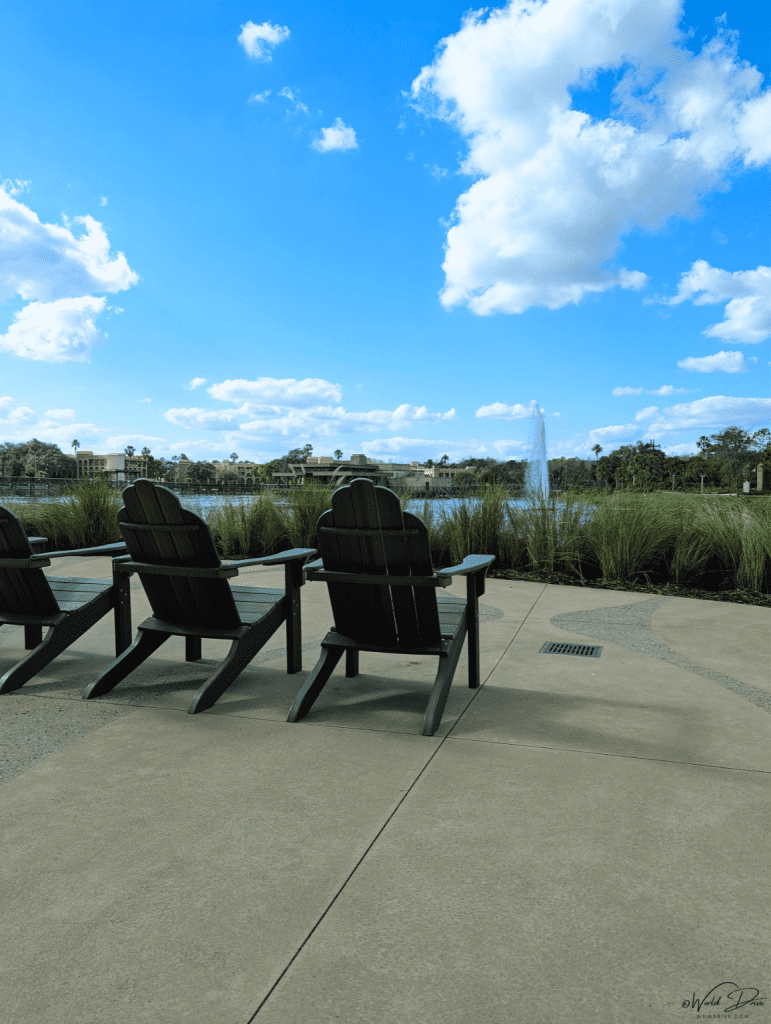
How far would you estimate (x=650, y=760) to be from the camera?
2.59m

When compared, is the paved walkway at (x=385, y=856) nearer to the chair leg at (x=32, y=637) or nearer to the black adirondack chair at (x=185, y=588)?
the black adirondack chair at (x=185, y=588)

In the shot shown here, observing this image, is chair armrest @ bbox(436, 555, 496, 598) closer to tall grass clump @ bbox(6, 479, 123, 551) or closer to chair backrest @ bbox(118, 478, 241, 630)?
chair backrest @ bbox(118, 478, 241, 630)

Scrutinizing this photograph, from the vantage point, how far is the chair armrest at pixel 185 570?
316 centimetres

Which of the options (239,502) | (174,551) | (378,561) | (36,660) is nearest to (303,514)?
(239,502)

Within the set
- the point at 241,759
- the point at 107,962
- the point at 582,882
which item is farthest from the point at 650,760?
the point at 107,962

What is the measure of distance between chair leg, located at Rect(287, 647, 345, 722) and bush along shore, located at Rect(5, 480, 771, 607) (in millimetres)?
4268

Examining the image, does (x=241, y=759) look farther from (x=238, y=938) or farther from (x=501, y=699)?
(x=501, y=699)

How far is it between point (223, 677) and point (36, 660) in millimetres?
1078

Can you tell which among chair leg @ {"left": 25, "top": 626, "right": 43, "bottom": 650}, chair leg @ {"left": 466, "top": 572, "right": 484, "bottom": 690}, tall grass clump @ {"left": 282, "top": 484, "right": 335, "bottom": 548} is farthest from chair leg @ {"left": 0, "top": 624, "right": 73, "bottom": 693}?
tall grass clump @ {"left": 282, "top": 484, "right": 335, "bottom": 548}

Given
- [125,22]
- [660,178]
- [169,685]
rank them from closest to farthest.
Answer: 1. [169,685]
2. [125,22]
3. [660,178]

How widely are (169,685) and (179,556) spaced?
2.58 ft

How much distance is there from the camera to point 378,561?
10.1ft

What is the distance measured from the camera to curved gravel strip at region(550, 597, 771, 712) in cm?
358

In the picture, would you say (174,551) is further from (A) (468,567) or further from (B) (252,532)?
(B) (252,532)
